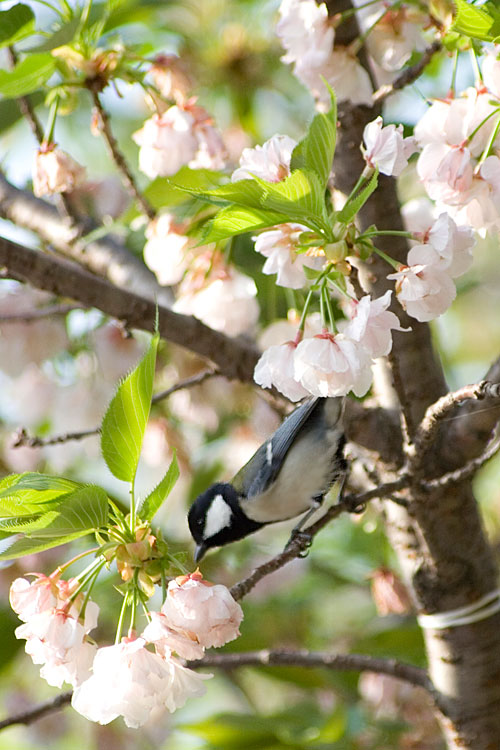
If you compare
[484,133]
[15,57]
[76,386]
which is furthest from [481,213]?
[76,386]

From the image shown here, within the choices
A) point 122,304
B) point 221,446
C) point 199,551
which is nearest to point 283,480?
point 199,551

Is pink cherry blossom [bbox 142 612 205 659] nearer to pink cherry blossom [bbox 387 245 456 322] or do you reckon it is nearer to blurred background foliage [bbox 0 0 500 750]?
pink cherry blossom [bbox 387 245 456 322]

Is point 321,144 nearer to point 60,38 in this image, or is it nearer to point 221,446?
point 60,38

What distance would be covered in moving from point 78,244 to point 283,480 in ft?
1.84

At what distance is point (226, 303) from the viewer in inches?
47.2

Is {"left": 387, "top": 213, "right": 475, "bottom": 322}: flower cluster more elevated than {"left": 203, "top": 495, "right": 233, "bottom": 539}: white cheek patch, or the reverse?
{"left": 387, "top": 213, "right": 475, "bottom": 322}: flower cluster

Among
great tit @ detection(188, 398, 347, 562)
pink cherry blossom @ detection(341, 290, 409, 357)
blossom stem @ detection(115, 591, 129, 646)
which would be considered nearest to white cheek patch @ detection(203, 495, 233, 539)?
great tit @ detection(188, 398, 347, 562)

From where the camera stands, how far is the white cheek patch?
121 centimetres

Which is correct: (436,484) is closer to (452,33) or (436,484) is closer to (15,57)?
(452,33)

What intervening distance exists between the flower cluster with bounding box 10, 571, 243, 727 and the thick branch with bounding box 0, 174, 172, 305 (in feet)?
2.44

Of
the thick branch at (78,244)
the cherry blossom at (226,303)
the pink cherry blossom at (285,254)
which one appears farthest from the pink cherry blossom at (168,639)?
the thick branch at (78,244)

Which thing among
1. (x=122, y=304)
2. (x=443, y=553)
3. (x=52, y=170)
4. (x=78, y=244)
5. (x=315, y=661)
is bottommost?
(x=315, y=661)

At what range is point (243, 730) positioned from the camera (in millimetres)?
1402

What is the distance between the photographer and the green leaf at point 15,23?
3.37 feet
